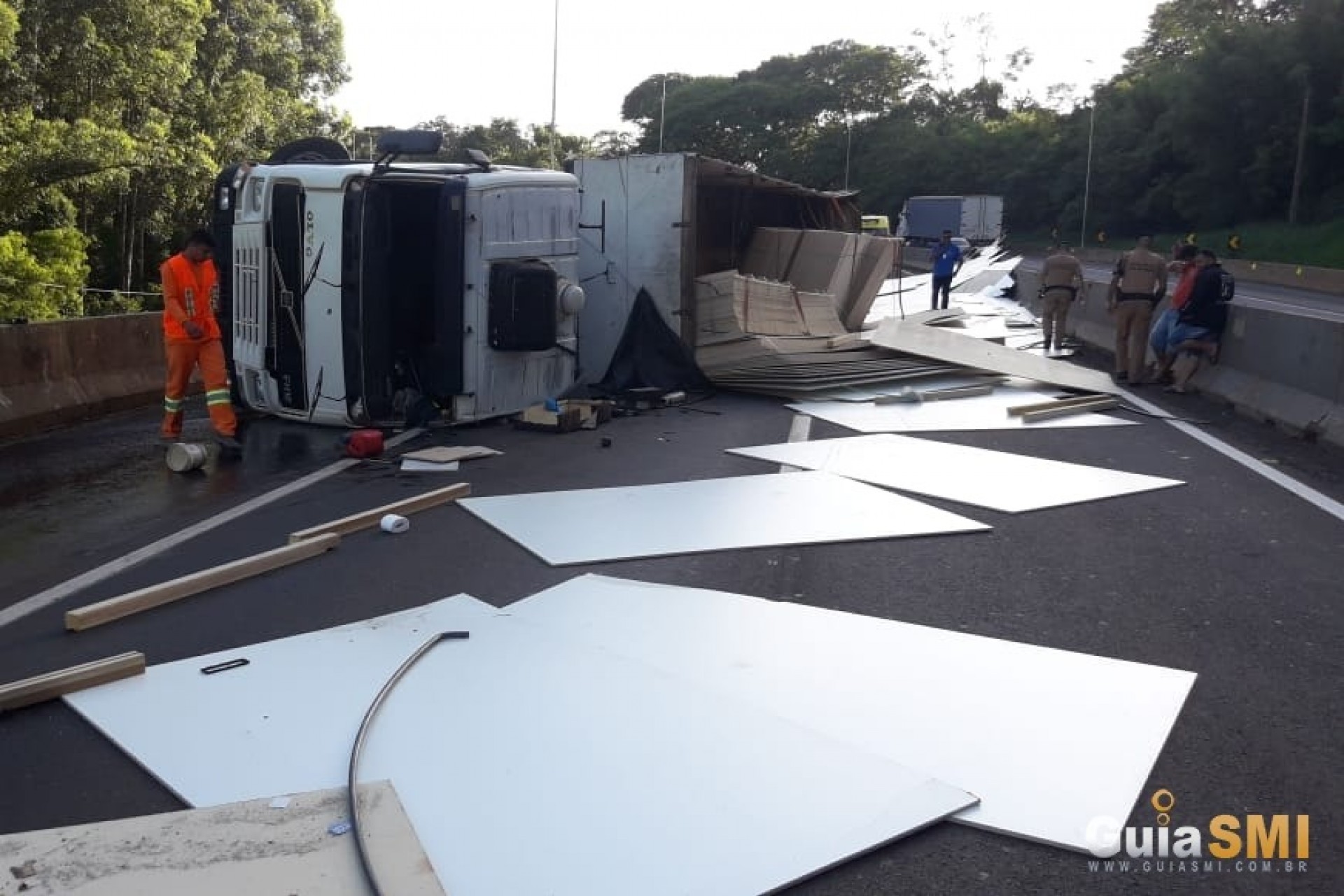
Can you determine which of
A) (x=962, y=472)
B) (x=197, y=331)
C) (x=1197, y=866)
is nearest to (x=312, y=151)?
(x=197, y=331)

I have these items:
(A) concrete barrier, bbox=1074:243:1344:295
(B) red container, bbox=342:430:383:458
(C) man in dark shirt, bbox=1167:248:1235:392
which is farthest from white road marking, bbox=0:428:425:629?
(A) concrete barrier, bbox=1074:243:1344:295

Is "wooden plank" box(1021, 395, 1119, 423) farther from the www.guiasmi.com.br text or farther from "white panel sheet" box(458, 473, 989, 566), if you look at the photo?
the www.guiasmi.com.br text

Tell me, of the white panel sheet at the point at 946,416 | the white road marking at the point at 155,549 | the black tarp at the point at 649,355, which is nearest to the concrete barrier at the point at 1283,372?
the white panel sheet at the point at 946,416

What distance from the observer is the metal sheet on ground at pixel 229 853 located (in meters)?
3.07

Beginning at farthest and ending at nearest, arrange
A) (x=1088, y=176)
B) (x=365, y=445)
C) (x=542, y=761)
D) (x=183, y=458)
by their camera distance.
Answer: (x=1088, y=176) → (x=365, y=445) → (x=183, y=458) → (x=542, y=761)

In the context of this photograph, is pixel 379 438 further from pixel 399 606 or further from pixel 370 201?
pixel 399 606

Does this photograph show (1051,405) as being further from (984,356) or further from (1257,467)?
(1257,467)

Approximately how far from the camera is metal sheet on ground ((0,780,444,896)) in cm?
307

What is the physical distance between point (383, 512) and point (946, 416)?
240 inches

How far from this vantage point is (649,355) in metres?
12.7

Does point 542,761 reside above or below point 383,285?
below

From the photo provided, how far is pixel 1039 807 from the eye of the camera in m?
3.56

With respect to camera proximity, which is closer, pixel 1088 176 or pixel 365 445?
pixel 365 445

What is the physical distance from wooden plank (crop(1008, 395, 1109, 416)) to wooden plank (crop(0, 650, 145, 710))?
8579 mm
